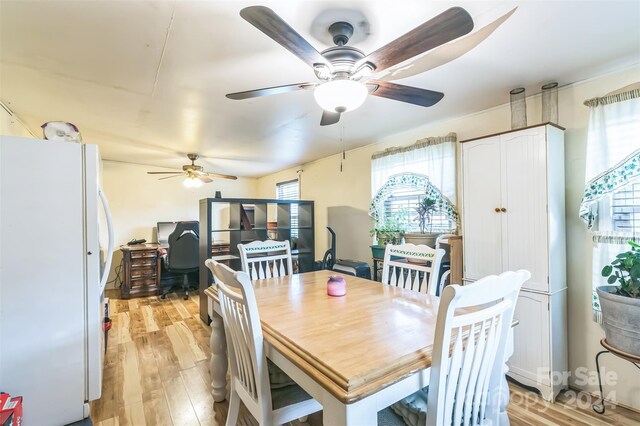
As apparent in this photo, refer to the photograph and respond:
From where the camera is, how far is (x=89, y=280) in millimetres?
1696

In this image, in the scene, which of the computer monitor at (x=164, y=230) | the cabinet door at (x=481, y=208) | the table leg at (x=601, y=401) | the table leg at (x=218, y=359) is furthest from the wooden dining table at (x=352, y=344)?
the computer monitor at (x=164, y=230)

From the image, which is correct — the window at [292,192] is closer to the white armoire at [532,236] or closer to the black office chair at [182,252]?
the black office chair at [182,252]

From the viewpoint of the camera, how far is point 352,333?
45.8 inches

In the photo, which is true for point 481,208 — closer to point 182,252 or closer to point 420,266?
point 420,266

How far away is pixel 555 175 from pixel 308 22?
76.7 inches

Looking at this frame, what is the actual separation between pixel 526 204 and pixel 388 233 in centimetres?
140

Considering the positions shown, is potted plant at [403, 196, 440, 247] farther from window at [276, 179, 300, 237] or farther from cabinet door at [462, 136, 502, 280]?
window at [276, 179, 300, 237]

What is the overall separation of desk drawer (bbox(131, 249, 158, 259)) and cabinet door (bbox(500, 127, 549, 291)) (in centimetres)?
473

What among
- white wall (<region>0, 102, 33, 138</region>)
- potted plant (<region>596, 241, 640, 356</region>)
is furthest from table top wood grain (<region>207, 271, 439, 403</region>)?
white wall (<region>0, 102, 33, 138</region>)

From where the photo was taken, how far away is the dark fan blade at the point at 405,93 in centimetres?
157

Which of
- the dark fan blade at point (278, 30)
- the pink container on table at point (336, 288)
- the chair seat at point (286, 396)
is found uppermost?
the dark fan blade at point (278, 30)

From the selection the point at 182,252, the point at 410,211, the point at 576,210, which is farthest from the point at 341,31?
the point at 182,252

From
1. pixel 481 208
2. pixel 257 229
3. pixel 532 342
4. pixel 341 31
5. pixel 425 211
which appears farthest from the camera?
pixel 257 229

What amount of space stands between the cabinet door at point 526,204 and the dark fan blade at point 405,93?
92 cm
